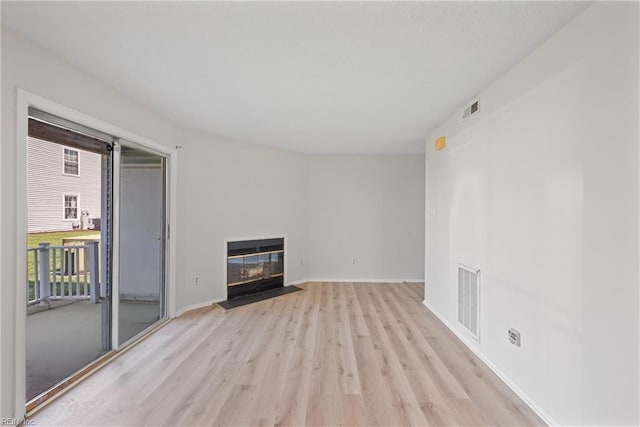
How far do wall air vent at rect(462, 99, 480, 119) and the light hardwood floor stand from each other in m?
2.32

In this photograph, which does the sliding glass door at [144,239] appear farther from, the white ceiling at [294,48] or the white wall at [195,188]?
the white ceiling at [294,48]

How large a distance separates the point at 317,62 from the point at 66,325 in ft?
12.0

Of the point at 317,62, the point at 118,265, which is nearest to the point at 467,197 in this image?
the point at 317,62

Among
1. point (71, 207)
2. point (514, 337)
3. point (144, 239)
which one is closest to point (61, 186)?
point (71, 207)

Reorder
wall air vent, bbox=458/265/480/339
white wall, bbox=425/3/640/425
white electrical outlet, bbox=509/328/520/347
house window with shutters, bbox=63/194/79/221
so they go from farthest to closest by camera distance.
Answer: house window with shutters, bbox=63/194/79/221 < wall air vent, bbox=458/265/480/339 < white electrical outlet, bbox=509/328/520/347 < white wall, bbox=425/3/640/425

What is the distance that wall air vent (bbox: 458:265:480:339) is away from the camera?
248 cm

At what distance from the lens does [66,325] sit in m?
2.85

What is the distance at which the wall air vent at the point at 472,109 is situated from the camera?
2.49 meters

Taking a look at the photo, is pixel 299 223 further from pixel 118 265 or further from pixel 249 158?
pixel 118 265

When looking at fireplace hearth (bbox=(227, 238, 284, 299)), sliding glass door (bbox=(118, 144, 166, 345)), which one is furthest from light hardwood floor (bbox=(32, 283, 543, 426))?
fireplace hearth (bbox=(227, 238, 284, 299))

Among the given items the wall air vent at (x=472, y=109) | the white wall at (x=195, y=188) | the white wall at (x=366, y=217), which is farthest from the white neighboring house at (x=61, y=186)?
the wall air vent at (x=472, y=109)

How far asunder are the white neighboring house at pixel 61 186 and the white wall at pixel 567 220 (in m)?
3.64

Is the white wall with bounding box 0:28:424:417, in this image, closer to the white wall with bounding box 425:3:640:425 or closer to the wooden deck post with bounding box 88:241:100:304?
the wooden deck post with bounding box 88:241:100:304

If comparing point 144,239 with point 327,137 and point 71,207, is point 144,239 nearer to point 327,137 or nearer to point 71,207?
point 71,207
